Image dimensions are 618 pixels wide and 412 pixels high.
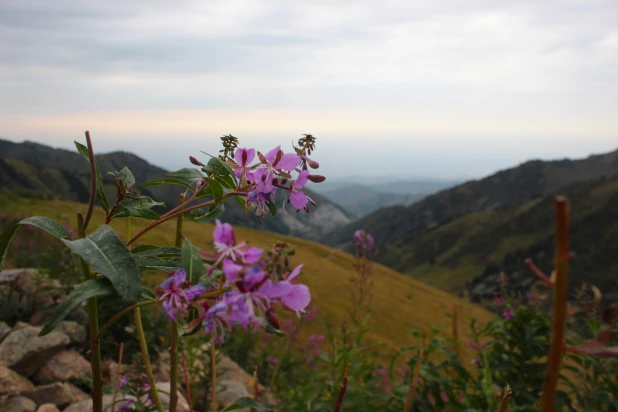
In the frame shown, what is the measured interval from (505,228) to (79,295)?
238ft

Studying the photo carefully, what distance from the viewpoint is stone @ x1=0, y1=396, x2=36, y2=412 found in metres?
2.71

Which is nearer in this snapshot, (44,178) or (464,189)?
(44,178)

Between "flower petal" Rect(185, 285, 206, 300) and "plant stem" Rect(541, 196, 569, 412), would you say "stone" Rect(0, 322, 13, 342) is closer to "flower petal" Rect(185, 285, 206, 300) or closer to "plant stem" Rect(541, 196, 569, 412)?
"flower petal" Rect(185, 285, 206, 300)

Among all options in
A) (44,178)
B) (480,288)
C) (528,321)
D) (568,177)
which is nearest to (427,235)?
(480,288)

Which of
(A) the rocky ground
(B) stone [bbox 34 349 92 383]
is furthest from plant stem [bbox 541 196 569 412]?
(B) stone [bbox 34 349 92 383]

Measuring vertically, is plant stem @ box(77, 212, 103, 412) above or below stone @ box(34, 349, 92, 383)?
above

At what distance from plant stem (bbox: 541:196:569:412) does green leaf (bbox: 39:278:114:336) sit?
645 mm

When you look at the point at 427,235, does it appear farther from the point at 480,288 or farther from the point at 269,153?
the point at 269,153

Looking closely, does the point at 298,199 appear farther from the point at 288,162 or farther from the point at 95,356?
the point at 95,356

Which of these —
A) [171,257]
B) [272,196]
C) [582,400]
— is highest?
[272,196]

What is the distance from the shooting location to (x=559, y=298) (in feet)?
1.46

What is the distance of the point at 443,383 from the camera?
2326 mm

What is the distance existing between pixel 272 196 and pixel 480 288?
53828 millimetres

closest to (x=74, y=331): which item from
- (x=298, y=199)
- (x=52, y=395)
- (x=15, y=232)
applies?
(x=52, y=395)
